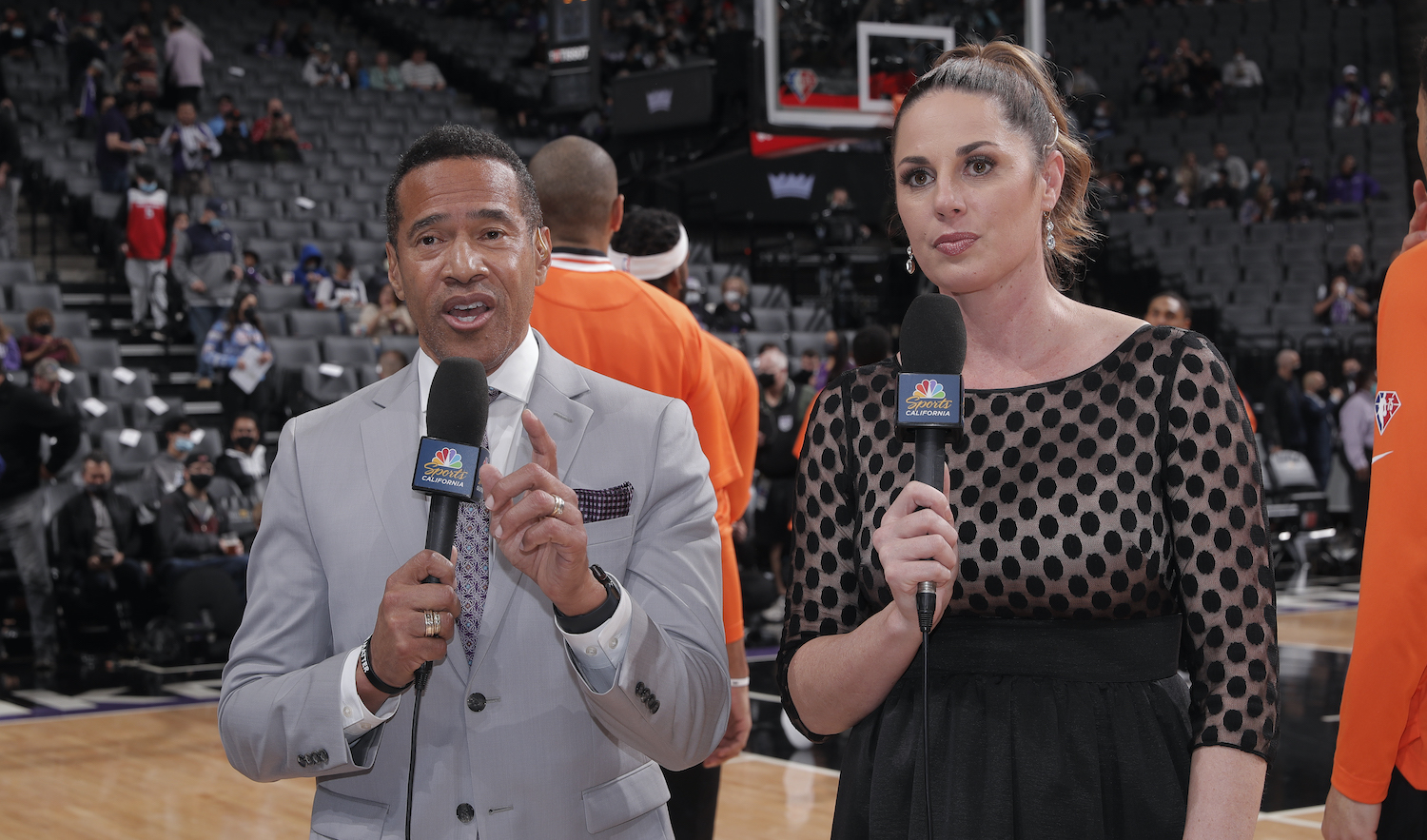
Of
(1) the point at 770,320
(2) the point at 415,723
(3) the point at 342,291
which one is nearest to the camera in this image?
(2) the point at 415,723

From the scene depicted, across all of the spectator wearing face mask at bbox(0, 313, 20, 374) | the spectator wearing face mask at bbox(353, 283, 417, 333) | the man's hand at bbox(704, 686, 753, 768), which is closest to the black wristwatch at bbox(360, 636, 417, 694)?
the man's hand at bbox(704, 686, 753, 768)

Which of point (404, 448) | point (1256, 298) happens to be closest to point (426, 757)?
point (404, 448)

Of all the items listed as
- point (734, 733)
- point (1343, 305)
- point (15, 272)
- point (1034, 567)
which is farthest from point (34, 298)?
point (1343, 305)

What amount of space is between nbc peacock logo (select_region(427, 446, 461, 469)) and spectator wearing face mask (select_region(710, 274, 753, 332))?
33.0 ft

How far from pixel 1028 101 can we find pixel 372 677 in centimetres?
107

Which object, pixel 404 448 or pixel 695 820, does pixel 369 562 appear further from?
pixel 695 820

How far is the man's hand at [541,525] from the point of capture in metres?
1.45

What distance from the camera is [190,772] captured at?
5.36 m

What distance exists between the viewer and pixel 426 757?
1.70 m

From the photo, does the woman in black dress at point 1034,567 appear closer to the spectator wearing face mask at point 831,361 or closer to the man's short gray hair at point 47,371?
the spectator wearing face mask at point 831,361

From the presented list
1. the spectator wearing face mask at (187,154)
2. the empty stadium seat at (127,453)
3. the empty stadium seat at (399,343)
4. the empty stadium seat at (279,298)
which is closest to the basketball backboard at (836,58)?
the empty stadium seat at (399,343)

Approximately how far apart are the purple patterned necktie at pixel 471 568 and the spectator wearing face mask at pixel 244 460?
6768 mm

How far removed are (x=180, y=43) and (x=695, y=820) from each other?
1214 cm

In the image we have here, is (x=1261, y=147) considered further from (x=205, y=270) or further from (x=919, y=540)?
(x=919, y=540)
